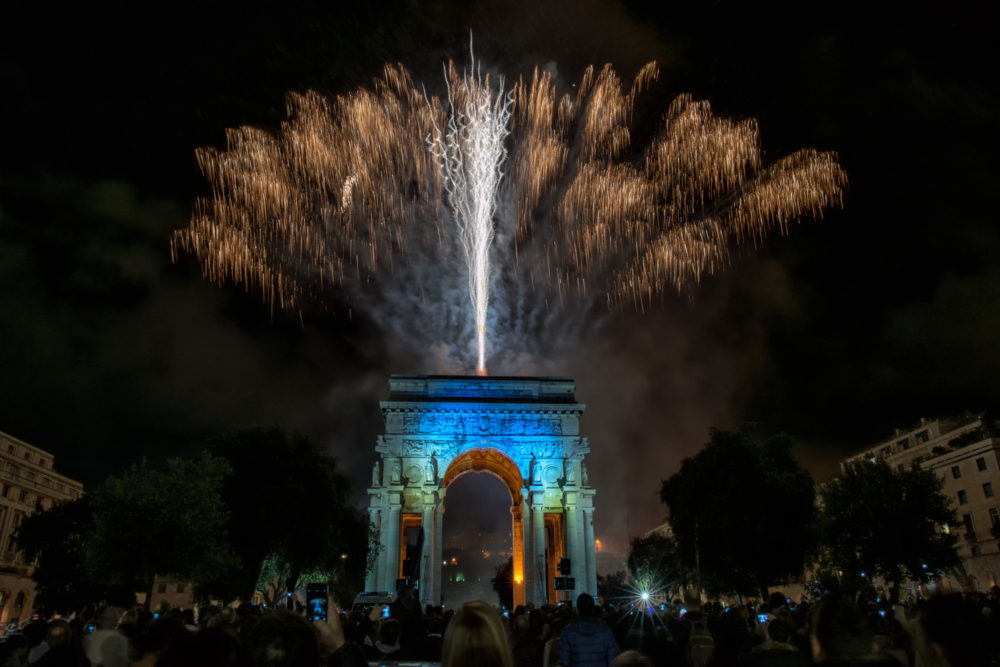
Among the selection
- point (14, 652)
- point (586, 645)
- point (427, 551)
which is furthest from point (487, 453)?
point (586, 645)

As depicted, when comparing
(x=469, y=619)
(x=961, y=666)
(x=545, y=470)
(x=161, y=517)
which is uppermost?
(x=545, y=470)

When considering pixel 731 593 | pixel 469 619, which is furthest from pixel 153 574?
pixel 731 593

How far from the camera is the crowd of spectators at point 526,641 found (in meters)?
4.03

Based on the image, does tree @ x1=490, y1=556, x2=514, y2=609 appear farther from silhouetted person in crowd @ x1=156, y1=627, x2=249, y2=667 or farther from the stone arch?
silhouetted person in crowd @ x1=156, y1=627, x2=249, y2=667

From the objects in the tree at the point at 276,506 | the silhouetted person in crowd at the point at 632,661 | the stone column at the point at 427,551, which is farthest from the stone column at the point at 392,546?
the silhouetted person in crowd at the point at 632,661

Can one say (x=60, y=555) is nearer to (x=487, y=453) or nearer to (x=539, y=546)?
(x=487, y=453)

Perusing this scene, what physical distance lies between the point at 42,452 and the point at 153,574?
50.9 meters

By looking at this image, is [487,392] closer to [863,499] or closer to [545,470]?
[545,470]

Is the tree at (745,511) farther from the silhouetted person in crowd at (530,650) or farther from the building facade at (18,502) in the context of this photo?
the building facade at (18,502)

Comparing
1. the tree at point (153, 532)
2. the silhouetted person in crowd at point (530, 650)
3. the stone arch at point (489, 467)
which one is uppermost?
the stone arch at point (489, 467)

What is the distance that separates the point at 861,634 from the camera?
4.82 m

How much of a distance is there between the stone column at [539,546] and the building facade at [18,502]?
42739 millimetres

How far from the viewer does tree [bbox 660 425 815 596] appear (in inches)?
1752

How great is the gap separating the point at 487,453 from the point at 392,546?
37.0ft
